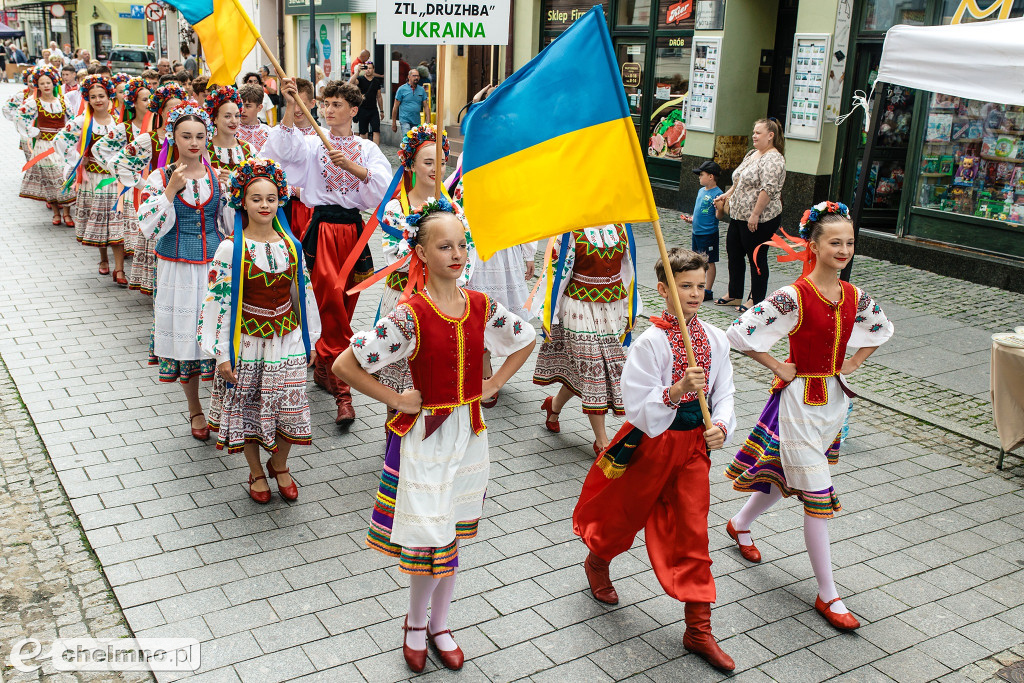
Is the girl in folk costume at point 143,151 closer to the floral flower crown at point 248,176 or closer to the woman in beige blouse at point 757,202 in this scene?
the floral flower crown at point 248,176

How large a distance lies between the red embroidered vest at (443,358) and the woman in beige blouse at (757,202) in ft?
18.7

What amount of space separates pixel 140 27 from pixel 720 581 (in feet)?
192

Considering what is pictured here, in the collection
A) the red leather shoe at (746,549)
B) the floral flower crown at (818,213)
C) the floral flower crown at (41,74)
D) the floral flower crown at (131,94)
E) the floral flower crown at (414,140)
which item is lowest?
the red leather shoe at (746,549)

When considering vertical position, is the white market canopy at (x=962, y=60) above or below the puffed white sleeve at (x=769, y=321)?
above

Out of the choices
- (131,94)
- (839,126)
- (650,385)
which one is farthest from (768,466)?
(839,126)

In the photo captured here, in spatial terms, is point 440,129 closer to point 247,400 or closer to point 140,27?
point 247,400

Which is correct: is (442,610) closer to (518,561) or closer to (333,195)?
(518,561)

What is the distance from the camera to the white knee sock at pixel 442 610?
4125mm

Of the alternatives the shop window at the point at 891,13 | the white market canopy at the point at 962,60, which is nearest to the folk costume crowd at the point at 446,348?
the white market canopy at the point at 962,60

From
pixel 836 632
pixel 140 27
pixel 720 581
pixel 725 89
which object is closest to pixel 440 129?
pixel 720 581

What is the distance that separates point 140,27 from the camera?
55.1 metres

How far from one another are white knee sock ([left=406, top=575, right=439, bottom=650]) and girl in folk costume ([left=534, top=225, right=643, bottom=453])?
7.94 feet

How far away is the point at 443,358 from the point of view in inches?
156

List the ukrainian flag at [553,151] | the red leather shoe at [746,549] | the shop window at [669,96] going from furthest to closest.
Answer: the shop window at [669,96] → the red leather shoe at [746,549] → the ukrainian flag at [553,151]
